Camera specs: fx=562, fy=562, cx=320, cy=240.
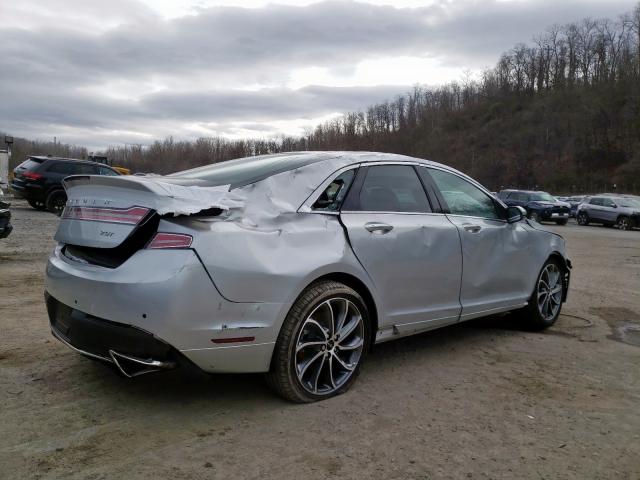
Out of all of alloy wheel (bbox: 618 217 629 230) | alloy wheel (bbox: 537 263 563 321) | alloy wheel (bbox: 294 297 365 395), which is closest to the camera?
alloy wheel (bbox: 294 297 365 395)

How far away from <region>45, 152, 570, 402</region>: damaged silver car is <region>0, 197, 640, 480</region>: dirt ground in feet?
1.04

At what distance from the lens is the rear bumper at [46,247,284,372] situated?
283cm

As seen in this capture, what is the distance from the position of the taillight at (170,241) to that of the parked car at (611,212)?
1114 inches

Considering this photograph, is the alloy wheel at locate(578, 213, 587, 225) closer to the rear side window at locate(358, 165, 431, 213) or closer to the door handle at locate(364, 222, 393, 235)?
the rear side window at locate(358, 165, 431, 213)

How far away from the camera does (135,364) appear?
295 centimetres

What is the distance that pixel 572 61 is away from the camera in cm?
9106

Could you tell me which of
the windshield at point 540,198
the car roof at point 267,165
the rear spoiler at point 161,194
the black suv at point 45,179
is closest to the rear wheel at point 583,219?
the windshield at point 540,198

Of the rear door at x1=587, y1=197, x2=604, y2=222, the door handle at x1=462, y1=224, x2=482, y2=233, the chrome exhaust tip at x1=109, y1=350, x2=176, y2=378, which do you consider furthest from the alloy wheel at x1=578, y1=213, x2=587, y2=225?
the chrome exhaust tip at x1=109, y1=350, x2=176, y2=378

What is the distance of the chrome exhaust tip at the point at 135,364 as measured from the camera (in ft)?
9.52

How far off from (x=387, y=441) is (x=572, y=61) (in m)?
102

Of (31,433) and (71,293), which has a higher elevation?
(71,293)

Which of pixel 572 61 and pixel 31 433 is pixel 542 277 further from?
pixel 572 61

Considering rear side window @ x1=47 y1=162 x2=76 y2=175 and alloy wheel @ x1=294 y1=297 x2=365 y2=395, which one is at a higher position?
rear side window @ x1=47 y1=162 x2=76 y2=175

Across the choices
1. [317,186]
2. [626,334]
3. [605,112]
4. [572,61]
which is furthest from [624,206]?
[572,61]
